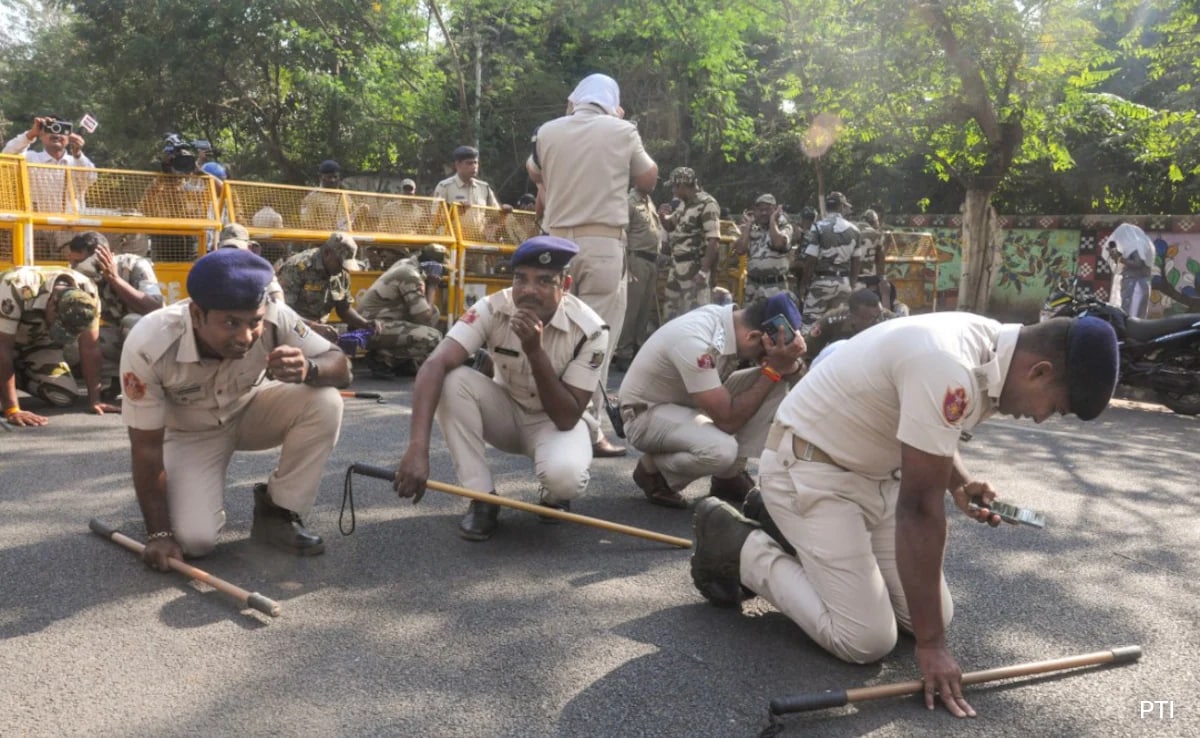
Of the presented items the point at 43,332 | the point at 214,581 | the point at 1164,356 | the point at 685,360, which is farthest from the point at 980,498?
the point at 1164,356

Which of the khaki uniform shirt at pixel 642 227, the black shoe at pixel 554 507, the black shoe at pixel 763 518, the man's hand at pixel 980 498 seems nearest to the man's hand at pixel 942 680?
the man's hand at pixel 980 498

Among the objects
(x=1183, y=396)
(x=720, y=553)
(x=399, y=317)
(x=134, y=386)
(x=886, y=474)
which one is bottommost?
(x=1183, y=396)

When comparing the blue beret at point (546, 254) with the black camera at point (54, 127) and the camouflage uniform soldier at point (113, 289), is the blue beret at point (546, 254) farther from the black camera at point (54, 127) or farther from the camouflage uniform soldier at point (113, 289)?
the black camera at point (54, 127)

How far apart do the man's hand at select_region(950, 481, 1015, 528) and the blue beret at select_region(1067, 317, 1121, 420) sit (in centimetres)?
49

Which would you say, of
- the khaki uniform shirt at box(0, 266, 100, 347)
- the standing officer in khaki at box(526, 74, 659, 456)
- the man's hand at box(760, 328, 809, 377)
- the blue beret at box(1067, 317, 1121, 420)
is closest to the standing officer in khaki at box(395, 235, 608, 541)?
the man's hand at box(760, 328, 809, 377)

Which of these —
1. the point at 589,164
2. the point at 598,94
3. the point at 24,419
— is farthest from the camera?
the point at 24,419

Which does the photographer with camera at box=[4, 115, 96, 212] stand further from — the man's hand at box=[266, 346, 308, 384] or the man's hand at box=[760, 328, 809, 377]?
the man's hand at box=[760, 328, 809, 377]

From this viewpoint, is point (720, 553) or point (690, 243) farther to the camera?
point (690, 243)

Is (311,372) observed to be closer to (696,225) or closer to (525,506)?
(525,506)

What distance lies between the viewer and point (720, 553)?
11.0 feet

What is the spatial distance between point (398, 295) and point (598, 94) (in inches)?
140

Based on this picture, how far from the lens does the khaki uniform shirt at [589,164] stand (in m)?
5.55

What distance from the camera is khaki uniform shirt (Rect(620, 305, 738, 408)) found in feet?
14.2

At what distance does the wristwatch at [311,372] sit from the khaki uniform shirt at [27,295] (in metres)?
2.88
